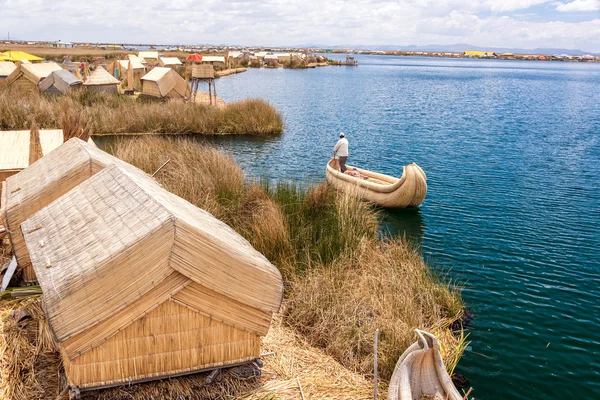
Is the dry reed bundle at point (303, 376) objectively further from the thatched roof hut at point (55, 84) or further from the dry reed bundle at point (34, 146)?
the thatched roof hut at point (55, 84)

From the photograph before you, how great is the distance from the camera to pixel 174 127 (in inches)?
905

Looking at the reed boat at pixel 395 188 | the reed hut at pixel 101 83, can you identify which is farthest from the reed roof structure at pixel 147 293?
the reed hut at pixel 101 83

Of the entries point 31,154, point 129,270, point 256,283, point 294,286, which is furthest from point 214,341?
point 31,154

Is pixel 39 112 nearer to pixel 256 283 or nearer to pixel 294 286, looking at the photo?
pixel 294 286

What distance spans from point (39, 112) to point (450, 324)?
18952 millimetres

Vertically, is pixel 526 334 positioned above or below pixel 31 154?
below

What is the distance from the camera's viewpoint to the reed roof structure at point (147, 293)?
12.3ft

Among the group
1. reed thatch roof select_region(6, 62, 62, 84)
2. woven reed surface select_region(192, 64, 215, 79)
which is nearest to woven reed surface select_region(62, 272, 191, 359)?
woven reed surface select_region(192, 64, 215, 79)

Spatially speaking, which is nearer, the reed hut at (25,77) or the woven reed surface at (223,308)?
the woven reed surface at (223,308)

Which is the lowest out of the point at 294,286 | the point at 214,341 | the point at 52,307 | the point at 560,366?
the point at 560,366

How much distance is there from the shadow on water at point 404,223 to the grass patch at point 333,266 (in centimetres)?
236

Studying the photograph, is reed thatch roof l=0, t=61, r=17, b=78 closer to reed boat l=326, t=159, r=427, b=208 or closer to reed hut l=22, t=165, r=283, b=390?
reed boat l=326, t=159, r=427, b=208

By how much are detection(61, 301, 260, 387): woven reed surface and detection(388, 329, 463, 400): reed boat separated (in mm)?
1982

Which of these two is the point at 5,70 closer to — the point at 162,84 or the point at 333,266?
the point at 162,84
